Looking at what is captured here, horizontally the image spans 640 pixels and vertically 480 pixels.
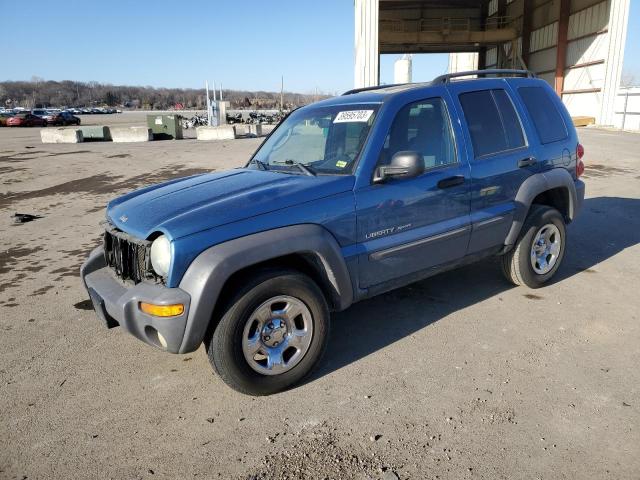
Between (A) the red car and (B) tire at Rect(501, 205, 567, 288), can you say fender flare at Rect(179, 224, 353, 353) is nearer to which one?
(B) tire at Rect(501, 205, 567, 288)

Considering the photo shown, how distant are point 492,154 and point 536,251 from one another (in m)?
1.18

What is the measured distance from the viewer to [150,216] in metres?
A: 3.03

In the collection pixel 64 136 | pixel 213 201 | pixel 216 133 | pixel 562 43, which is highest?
pixel 562 43

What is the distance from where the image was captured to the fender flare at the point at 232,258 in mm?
2650

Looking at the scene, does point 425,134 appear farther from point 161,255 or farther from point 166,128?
point 166,128

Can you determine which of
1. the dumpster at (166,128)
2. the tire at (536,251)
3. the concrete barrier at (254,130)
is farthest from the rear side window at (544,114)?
the dumpster at (166,128)

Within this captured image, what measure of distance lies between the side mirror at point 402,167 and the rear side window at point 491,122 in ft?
3.05

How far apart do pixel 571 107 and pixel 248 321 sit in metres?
33.5

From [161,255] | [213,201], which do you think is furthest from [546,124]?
[161,255]

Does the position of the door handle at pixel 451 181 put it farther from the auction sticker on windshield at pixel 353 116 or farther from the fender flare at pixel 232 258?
the fender flare at pixel 232 258

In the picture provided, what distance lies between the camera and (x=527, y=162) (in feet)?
13.8

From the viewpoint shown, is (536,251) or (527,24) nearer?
(536,251)

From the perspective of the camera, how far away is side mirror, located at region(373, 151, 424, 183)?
312cm

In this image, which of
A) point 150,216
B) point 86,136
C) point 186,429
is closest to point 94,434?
point 186,429
